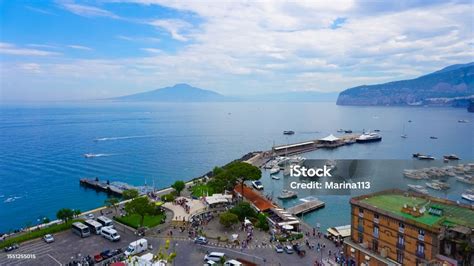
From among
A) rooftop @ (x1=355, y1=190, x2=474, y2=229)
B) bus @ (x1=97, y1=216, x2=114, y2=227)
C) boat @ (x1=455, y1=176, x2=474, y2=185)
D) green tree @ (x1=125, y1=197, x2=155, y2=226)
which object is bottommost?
boat @ (x1=455, y1=176, x2=474, y2=185)

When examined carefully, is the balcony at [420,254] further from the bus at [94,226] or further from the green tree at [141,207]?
the bus at [94,226]

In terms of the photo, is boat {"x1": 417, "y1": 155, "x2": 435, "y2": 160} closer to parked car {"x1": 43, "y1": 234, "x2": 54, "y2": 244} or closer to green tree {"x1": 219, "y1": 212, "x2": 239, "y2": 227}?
green tree {"x1": 219, "y1": 212, "x2": 239, "y2": 227}

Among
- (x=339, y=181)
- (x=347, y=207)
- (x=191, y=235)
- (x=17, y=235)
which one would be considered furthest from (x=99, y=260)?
(x=339, y=181)

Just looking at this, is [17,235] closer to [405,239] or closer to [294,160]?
[405,239]

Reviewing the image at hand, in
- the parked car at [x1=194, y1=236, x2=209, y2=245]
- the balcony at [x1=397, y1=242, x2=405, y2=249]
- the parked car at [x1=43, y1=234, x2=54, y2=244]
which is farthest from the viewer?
the parked car at [x1=43, y1=234, x2=54, y2=244]

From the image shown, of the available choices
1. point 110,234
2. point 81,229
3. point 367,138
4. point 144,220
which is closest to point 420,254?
point 110,234

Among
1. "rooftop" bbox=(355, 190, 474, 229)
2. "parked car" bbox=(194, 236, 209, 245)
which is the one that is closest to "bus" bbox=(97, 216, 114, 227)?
"parked car" bbox=(194, 236, 209, 245)

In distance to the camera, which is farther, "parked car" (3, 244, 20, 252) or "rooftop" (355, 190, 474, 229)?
"parked car" (3, 244, 20, 252)

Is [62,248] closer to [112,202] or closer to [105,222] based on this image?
[105,222]
